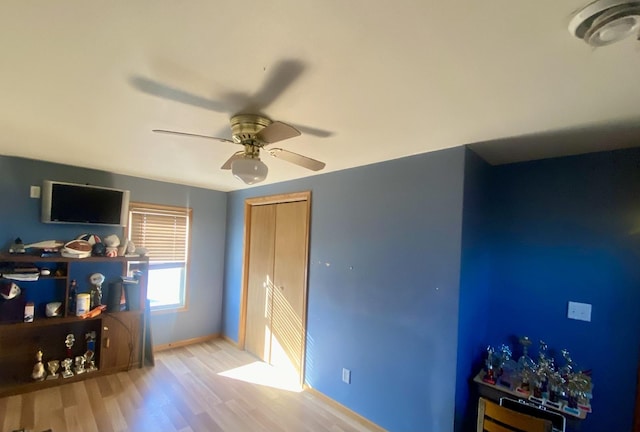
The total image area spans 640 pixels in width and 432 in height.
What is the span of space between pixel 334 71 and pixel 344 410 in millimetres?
2724

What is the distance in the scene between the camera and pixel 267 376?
10.6ft

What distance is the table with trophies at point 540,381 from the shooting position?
179 centimetres

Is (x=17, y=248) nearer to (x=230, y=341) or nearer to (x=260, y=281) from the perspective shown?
(x=260, y=281)

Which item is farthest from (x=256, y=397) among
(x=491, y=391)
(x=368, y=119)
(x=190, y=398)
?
(x=368, y=119)

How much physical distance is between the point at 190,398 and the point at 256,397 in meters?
0.61

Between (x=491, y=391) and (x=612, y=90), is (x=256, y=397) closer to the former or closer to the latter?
(x=491, y=391)

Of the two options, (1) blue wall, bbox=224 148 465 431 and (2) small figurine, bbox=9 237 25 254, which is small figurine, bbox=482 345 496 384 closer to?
(1) blue wall, bbox=224 148 465 431

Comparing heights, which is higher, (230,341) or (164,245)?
(164,245)

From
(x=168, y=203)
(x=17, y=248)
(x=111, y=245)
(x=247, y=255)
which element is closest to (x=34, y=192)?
(x=17, y=248)

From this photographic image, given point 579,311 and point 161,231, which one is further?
point 161,231

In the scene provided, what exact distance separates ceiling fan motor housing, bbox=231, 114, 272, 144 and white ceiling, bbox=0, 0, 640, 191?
2.5 inches

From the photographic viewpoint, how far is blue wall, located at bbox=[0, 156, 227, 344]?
286 cm

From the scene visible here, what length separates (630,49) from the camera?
0.95m

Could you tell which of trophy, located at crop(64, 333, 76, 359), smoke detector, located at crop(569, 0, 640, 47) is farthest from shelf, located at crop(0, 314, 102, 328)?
smoke detector, located at crop(569, 0, 640, 47)
